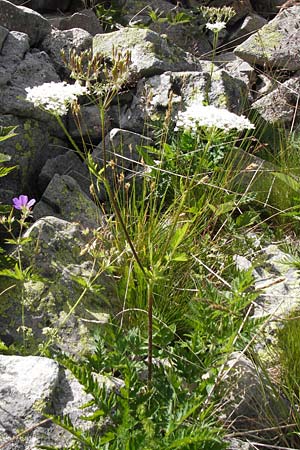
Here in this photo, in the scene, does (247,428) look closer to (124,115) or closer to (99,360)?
(99,360)

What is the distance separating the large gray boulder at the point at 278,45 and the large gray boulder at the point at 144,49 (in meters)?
1.08

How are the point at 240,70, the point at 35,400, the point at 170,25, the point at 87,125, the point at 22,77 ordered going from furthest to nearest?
1. the point at 170,25
2. the point at 240,70
3. the point at 87,125
4. the point at 22,77
5. the point at 35,400

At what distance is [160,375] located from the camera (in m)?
2.72

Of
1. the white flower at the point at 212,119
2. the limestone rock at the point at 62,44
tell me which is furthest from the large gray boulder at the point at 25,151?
the white flower at the point at 212,119

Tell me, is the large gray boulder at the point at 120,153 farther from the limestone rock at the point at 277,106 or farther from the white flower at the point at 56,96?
the white flower at the point at 56,96

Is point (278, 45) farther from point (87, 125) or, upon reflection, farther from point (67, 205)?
point (67, 205)

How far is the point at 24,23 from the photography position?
5.36 m

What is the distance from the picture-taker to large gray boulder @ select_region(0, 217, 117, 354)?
3.23 m

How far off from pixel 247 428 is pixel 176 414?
2.45ft

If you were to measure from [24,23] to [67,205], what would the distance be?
2028mm

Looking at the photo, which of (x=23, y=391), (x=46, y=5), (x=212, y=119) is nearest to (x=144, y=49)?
(x=212, y=119)

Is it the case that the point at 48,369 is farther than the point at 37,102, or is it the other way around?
the point at 37,102


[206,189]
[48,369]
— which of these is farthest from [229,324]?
[206,189]

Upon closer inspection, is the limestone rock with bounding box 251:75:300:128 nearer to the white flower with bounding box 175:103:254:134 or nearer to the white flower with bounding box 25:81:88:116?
the white flower with bounding box 175:103:254:134
